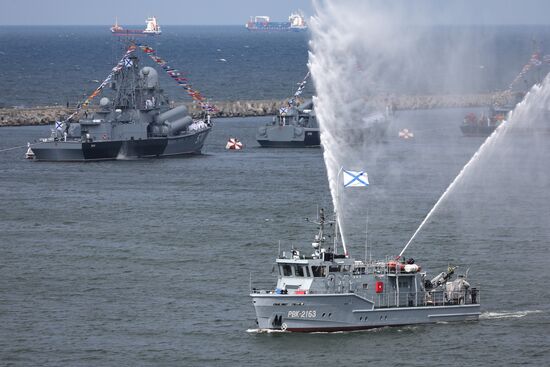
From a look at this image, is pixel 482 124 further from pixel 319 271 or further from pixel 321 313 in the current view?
pixel 321 313

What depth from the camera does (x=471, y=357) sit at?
183 feet

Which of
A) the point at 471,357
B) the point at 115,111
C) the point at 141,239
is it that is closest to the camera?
the point at 471,357

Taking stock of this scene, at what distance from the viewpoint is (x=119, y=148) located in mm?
135125

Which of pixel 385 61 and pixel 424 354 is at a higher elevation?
pixel 385 61

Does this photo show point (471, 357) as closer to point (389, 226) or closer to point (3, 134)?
point (389, 226)

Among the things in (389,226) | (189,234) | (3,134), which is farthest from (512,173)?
(3,134)

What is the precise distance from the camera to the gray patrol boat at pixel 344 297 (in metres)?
57.9

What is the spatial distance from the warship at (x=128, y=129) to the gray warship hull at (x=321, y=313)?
77.3m

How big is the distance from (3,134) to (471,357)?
362 ft

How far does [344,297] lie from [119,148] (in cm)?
8001

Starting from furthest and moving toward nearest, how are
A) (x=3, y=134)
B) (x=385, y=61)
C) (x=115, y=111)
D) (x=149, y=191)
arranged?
(x=385, y=61) → (x=3, y=134) → (x=115, y=111) → (x=149, y=191)

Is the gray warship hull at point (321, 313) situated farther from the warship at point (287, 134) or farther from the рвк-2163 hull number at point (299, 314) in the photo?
the warship at point (287, 134)

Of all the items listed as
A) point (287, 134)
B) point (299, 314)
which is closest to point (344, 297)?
point (299, 314)

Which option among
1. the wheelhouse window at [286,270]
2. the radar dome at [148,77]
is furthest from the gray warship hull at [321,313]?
the radar dome at [148,77]
